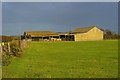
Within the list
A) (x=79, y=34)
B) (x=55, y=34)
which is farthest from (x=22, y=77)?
(x=55, y=34)

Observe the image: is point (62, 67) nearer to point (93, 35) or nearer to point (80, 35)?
point (80, 35)

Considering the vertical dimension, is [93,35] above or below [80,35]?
above

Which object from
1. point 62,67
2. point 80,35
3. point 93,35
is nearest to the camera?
point 62,67

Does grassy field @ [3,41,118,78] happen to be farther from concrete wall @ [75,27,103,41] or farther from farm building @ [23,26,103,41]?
concrete wall @ [75,27,103,41]

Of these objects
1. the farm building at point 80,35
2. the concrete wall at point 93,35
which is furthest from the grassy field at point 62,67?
the concrete wall at point 93,35

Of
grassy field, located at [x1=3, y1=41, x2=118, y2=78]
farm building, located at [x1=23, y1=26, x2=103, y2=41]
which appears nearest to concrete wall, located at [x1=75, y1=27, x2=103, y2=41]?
farm building, located at [x1=23, y1=26, x2=103, y2=41]

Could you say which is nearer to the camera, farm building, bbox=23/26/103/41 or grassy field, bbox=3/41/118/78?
grassy field, bbox=3/41/118/78

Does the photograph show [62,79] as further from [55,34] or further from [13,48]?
A: [55,34]

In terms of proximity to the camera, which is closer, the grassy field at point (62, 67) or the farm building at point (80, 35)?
the grassy field at point (62, 67)

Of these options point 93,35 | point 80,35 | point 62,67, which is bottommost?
point 62,67

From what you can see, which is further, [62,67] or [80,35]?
[80,35]

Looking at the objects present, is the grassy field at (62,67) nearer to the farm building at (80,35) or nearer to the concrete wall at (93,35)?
the farm building at (80,35)

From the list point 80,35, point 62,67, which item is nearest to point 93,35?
point 80,35

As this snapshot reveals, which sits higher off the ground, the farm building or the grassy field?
the farm building
